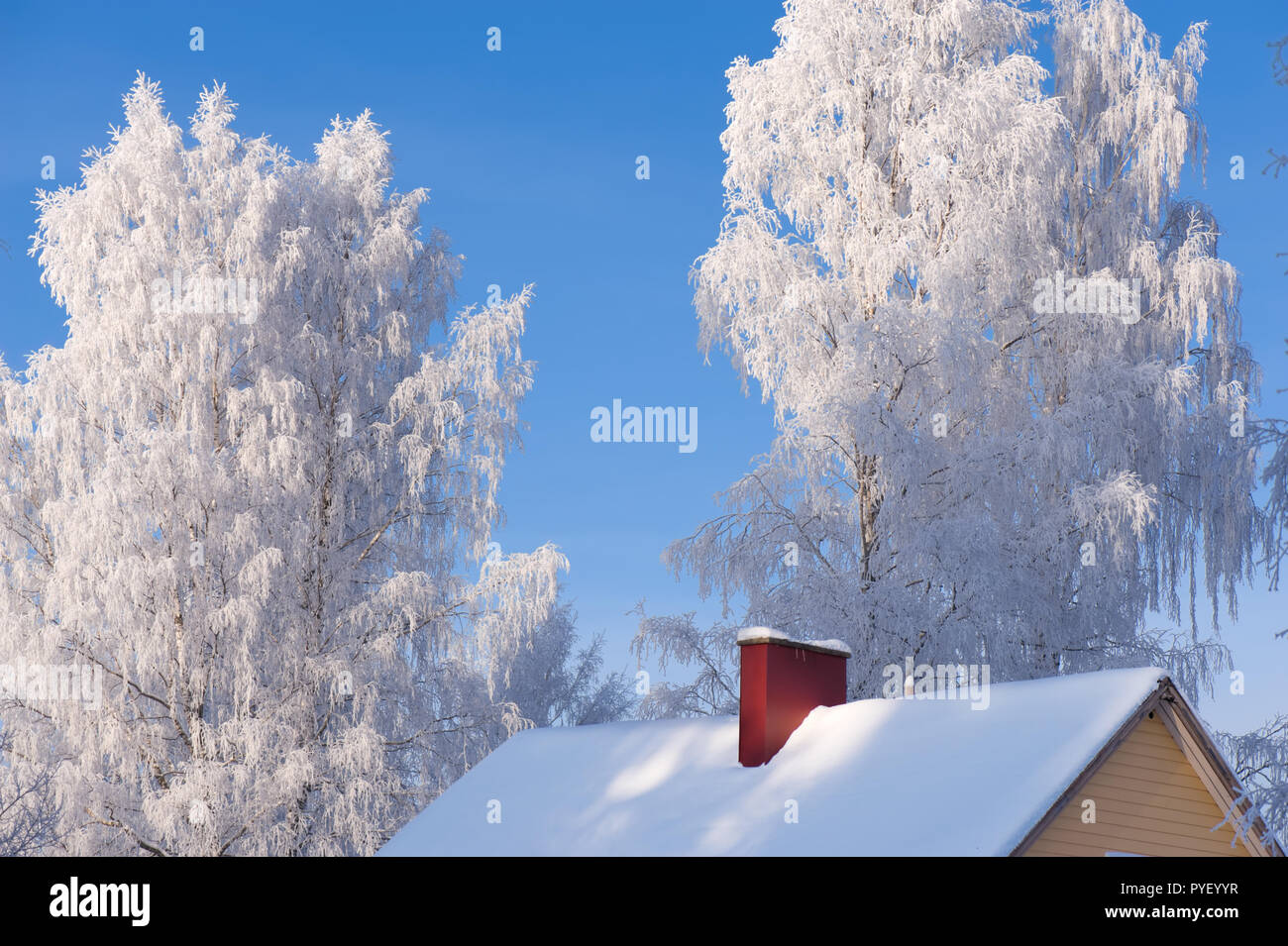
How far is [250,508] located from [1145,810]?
485 inches

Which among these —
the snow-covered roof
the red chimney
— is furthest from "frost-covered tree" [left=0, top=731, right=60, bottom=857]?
the red chimney

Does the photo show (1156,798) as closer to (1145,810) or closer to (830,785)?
(1145,810)

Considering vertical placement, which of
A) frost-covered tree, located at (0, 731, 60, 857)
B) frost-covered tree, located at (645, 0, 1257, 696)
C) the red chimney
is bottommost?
frost-covered tree, located at (0, 731, 60, 857)

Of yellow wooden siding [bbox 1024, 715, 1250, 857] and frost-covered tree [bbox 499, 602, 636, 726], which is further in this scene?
frost-covered tree [bbox 499, 602, 636, 726]

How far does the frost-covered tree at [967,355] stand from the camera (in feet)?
54.5

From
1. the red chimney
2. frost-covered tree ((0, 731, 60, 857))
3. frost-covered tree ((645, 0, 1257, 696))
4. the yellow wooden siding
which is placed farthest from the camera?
frost-covered tree ((645, 0, 1257, 696))

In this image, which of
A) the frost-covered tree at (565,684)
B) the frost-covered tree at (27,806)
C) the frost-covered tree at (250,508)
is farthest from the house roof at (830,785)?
the frost-covered tree at (565,684)

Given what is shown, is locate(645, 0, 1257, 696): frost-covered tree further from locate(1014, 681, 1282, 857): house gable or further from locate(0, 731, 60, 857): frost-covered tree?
locate(0, 731, 60, 857): frost-covered tree

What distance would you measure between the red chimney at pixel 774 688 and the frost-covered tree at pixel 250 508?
7.14 m

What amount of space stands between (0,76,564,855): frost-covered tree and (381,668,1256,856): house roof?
4.83 meters

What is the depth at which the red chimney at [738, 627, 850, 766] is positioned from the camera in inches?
483

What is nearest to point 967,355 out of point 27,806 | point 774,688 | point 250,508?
point 774,688

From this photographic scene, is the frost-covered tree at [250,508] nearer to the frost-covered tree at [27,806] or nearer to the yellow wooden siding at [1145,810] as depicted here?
the frost-covered tree at [27,806]
